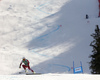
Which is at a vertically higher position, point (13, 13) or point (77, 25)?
point (13, 13)

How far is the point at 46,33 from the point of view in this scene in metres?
22.9

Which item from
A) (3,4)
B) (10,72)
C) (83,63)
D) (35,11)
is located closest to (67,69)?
(83,63)

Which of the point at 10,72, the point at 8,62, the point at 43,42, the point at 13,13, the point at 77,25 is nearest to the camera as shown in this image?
the point at 10,72

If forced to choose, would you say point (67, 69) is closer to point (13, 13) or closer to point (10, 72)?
point (10, 72)

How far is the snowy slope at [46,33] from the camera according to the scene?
18938 mm

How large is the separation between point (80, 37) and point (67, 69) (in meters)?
4.97

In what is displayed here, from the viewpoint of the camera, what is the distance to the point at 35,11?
26734mm

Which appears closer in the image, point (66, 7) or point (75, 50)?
point (75, 50)

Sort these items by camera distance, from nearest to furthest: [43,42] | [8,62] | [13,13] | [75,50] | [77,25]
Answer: [8,62]
[75,50]
[43,42]
[77,25]
[13,13]

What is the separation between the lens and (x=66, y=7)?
89.1ft

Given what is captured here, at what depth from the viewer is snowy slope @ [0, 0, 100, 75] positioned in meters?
18.9

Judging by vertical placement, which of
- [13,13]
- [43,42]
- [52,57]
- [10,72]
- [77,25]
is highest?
[13,13]

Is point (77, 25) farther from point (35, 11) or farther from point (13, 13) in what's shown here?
point (13, 13)

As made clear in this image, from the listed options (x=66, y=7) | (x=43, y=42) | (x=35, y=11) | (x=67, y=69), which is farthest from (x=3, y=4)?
(x=67, y=69)
